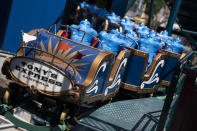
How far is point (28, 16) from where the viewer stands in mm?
7855

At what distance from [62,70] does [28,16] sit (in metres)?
3.79

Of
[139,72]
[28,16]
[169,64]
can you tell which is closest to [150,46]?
[139,72]

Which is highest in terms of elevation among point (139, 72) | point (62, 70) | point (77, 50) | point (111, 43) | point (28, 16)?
point (28, 16)

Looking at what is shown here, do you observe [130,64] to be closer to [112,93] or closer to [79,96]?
[112,93]

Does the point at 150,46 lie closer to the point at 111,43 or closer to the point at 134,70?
the point at 134,70

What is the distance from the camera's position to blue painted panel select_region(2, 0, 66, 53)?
307 inches

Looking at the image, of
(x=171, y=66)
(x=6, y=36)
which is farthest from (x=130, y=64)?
(x=6, y=36)

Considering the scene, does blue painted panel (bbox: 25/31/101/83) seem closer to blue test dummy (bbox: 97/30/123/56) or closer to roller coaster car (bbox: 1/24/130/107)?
roller coaster car (bbox: 1/24/130/107)

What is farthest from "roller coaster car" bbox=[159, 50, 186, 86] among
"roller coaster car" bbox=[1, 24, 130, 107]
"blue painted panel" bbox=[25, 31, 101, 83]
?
"blue painted panel" bbox=[25, 31, 101, 83]

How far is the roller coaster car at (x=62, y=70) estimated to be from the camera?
4414 mm

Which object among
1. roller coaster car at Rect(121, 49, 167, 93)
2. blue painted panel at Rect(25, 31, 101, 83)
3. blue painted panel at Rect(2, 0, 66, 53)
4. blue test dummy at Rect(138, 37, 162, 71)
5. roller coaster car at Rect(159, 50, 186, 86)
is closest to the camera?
blue painted panel at Rect(25, 31, 101, 83)

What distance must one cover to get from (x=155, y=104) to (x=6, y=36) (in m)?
3.85

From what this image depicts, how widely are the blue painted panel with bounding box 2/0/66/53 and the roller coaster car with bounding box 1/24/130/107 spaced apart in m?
2.67

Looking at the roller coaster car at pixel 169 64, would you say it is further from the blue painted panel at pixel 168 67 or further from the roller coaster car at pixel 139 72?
the roller coaster car at pixel 139 72
